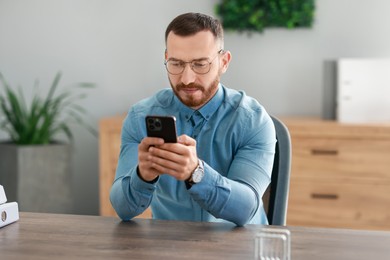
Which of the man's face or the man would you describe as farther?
the man's face

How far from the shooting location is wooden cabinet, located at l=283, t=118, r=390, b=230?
148 inches

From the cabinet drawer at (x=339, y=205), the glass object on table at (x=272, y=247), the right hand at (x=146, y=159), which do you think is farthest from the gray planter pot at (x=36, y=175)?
the glass object on table at (x=272, y=247)

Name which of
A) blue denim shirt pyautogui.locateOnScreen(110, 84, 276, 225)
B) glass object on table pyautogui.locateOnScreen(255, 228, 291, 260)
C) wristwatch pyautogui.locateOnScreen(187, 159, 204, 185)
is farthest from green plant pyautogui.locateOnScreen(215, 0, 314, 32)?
glass object on table pyautogui.locateOnScreen(255, 228, 291, 260)

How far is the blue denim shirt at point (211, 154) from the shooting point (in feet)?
6.68

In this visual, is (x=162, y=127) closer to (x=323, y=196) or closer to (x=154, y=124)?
(x=154, y=124)

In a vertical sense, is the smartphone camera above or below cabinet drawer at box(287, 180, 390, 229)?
above

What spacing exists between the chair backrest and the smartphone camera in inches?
21.7

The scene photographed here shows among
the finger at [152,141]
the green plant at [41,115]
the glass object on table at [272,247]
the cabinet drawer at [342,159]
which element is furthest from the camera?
the green plant at [41,115]

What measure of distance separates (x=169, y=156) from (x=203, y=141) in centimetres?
40

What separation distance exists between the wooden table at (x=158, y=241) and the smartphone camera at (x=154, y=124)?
0.26 metres

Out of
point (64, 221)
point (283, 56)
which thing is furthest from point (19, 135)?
point (64, 221)

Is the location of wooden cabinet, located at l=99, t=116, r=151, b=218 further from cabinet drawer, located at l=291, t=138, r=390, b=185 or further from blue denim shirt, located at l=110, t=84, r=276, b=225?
blue denim shirt, located at l=110, t=84, r=276, b=225

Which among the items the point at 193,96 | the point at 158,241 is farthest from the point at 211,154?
the point at 158,241

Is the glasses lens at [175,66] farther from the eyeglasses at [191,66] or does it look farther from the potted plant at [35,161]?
the potted plant at [35,161]
